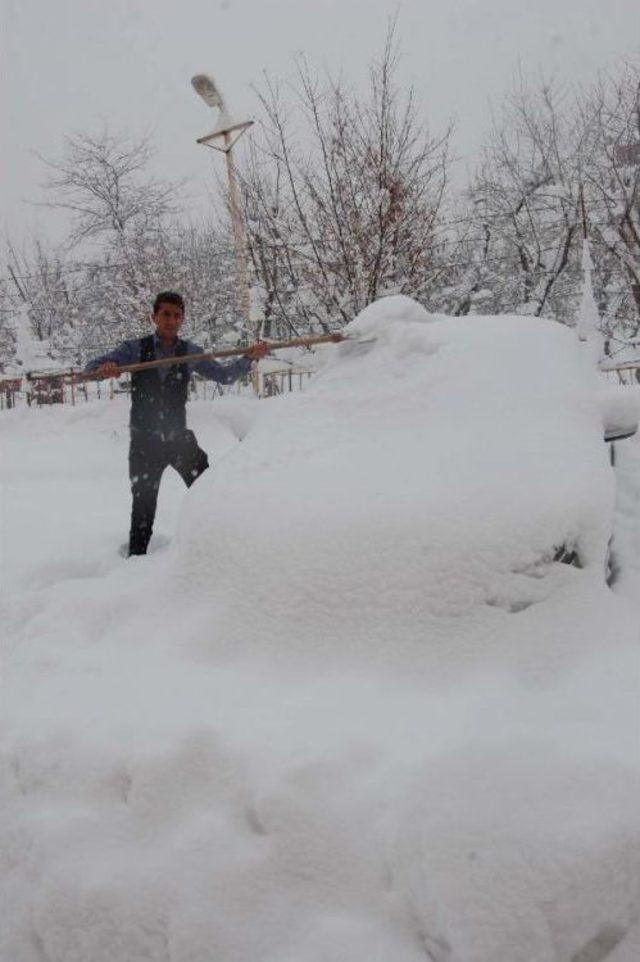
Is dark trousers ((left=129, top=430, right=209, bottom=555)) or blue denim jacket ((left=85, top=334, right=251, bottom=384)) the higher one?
blue denim jacket ((left=85, top=334, right=251, bottom=384))

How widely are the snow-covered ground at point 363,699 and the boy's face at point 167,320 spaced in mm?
1248

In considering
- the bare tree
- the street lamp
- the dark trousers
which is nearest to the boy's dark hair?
the dark trousers

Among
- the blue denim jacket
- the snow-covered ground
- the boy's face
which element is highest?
the boy's face

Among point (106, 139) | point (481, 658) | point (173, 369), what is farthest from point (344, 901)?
point (106, 139)

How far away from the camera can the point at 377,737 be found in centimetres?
163

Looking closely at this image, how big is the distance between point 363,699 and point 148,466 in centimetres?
259

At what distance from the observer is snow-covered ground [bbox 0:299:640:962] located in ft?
4.44

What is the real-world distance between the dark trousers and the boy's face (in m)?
0.61

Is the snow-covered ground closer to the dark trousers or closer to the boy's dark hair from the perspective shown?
the dark trousers

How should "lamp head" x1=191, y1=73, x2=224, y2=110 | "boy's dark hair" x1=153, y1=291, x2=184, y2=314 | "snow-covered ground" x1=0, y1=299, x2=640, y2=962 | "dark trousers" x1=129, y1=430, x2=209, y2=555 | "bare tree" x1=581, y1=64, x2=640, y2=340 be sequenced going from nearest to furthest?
"snow-covered ground" x1=0, y1=299, x2=640, y2=962 → "boy's dark hair" x1=153, y1=291, x2=184, y2=314 → "dark trousers" x1=129, y1=430, x2=209, y2=555 → "lamp head" x1=191, y1=73, x2=224, y2=110 → "bare tree" x1=581, y1=64, x2=640, y2=340

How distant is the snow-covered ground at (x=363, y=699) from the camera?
1.35m

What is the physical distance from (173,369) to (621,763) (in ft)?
10.8

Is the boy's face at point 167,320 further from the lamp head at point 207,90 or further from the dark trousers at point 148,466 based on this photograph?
the lamp head at point 207,90

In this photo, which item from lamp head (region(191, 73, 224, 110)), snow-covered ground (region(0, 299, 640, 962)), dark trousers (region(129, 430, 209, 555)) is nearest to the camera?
snow-covered ground (region(0, 299, 640, 962))
